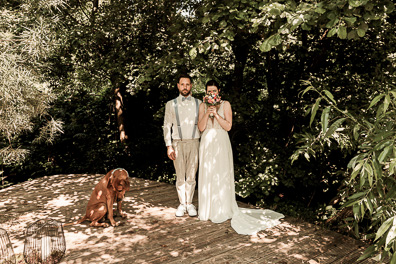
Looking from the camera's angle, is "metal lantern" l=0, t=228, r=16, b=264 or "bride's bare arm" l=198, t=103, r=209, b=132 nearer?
"metal lantern" l=0, t=228, r=16, b=264

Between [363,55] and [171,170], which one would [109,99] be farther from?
[363,55]

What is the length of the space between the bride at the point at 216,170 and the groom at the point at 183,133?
0.14 m

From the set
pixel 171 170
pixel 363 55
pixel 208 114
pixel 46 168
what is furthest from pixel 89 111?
pixel 363 55

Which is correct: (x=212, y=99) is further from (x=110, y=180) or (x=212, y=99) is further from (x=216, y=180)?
(x=110, y=180)

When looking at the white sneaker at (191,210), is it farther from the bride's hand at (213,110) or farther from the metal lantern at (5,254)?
the metal lantern at (5,254)

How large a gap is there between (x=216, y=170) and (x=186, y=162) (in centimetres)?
54

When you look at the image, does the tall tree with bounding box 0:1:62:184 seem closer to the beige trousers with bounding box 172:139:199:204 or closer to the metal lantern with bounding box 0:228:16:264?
the metal lantern with bounding box 0:228:16:264

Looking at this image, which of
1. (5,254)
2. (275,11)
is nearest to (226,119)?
(275,11)

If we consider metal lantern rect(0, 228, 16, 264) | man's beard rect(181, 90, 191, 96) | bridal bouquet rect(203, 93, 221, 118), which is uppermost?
man's beard rect(181, 90, 191, 96)

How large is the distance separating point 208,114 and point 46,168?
324 inches

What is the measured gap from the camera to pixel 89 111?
1128 centimetres

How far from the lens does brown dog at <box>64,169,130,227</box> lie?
4.23 metres

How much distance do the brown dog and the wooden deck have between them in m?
0.17

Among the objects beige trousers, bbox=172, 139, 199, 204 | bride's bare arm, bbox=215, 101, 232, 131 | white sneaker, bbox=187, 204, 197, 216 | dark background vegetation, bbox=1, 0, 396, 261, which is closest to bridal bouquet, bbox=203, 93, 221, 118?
bride's bare arm, bbox=215, 101, 232, 131
